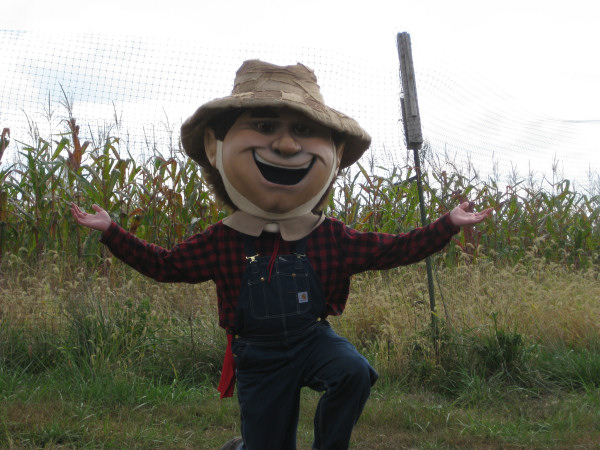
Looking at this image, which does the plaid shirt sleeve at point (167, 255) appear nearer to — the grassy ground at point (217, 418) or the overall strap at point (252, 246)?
the overall strap at point (252, 246)

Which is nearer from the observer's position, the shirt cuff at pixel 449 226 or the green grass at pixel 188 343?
the shirt cuff at pixel 449 226

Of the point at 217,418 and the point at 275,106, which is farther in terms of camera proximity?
the point at 217,418

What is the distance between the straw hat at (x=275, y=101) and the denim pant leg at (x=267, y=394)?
98cm

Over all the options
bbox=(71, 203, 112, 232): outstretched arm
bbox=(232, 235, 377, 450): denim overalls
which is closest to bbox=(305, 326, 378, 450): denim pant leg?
bbox=(232, 235, 377, 450): denim overalls

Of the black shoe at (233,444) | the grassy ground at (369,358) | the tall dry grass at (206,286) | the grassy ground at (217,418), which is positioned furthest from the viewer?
the tall dry grass at (206,286)

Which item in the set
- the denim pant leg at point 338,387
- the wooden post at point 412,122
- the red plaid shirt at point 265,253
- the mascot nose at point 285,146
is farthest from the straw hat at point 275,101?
the wooden post at point 412,122

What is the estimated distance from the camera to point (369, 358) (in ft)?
14.7

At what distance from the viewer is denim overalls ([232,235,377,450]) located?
2676 mm

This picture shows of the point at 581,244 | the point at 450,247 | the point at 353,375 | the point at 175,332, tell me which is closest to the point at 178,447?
the point at 353,375

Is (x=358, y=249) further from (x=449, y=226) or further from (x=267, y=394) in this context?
(x=267, y=394)

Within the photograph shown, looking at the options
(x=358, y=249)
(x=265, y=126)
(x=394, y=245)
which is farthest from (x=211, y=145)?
(x=394, y=245)

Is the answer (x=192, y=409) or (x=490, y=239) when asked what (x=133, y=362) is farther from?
(x=490, y=239)

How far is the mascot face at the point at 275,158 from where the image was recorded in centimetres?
281

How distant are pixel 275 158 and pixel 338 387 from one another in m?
0.96
